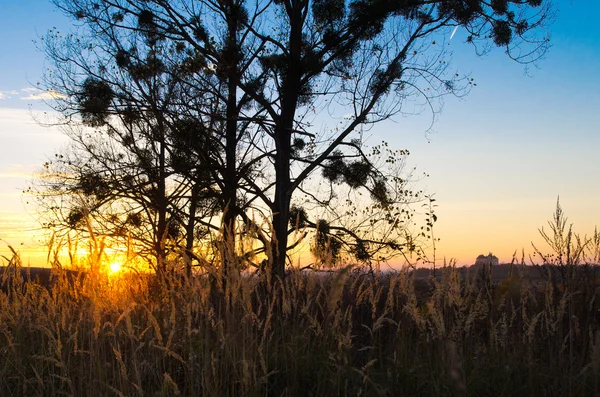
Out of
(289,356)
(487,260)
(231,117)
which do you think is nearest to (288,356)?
(289,356)

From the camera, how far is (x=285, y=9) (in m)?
11.7

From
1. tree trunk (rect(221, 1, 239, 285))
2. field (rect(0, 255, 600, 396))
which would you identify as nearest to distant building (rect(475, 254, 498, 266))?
field (rect(0, 255, 600, 396))

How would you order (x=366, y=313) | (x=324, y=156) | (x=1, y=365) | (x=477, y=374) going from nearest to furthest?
(x=477, y=374) → (x=1, y=365) → (x=366, y=313) → (x=324, y=156)

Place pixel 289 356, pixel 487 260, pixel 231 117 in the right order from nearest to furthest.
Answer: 1. pixel 289 356
2. pixel 487 260
3. pixel 231 117

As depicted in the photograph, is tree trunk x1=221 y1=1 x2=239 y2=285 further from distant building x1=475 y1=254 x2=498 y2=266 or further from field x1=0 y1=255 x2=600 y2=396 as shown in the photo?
field x1=0 y1=255 x2=600 y2=396

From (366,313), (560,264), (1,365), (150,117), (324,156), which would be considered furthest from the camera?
(324,156)

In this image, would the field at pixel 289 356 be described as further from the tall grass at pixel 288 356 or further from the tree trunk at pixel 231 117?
the tree trunk at pixel 231 117

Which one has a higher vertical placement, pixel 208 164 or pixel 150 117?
pixel 150 117

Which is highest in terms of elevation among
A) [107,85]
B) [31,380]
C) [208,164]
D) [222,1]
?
[222,1]

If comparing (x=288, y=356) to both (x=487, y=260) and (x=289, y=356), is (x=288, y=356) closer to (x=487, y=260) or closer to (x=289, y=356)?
(x=289, y=356)

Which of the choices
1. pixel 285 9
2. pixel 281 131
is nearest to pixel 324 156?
pixel 281 131

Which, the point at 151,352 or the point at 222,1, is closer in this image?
the point at 151,352

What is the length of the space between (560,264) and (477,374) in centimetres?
268

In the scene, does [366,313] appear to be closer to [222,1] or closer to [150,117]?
[150,117]
